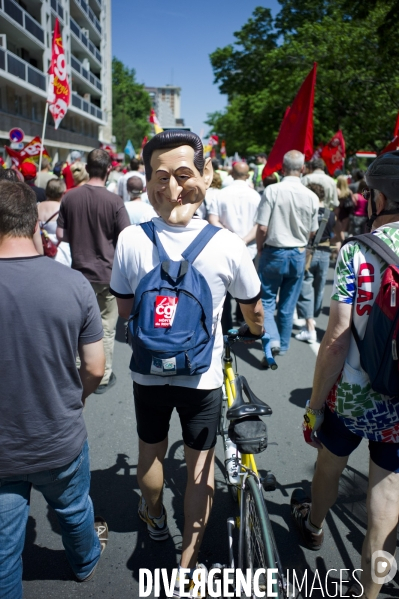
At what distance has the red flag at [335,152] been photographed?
1167 cm

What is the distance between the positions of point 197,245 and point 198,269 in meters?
0.10

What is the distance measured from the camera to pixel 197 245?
6.72ft

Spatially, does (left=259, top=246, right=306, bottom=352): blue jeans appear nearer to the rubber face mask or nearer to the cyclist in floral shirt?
→ the cyclist in floral shirt

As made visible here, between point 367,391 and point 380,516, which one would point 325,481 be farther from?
point 367,391

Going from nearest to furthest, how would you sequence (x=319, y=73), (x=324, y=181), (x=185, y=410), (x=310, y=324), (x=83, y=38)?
(x=185, y=410) → (x=310, y=324) → (x=324, y=181) → (x=319, y=73) → (x=83, y=38)

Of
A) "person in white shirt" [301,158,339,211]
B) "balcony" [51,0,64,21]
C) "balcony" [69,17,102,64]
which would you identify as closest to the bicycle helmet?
"person in white shirt" [301,158,339,211]

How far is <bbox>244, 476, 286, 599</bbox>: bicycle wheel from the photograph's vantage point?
1.75m

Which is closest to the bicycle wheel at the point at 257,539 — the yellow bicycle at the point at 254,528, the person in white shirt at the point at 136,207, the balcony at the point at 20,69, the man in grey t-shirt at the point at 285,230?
the yellow bicycle at the point at 254,528

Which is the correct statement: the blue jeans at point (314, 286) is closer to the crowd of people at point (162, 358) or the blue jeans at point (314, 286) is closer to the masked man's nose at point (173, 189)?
the crowd of people at point (162, 358)

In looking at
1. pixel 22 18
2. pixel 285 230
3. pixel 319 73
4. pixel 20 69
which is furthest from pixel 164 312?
pixel 22 18

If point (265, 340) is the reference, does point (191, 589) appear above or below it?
below

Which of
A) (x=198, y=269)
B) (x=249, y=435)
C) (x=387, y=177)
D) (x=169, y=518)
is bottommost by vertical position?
(x=169, y=518)

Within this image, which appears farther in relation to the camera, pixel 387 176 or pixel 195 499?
pixel 195 499

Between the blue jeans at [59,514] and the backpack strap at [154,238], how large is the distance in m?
0.94
